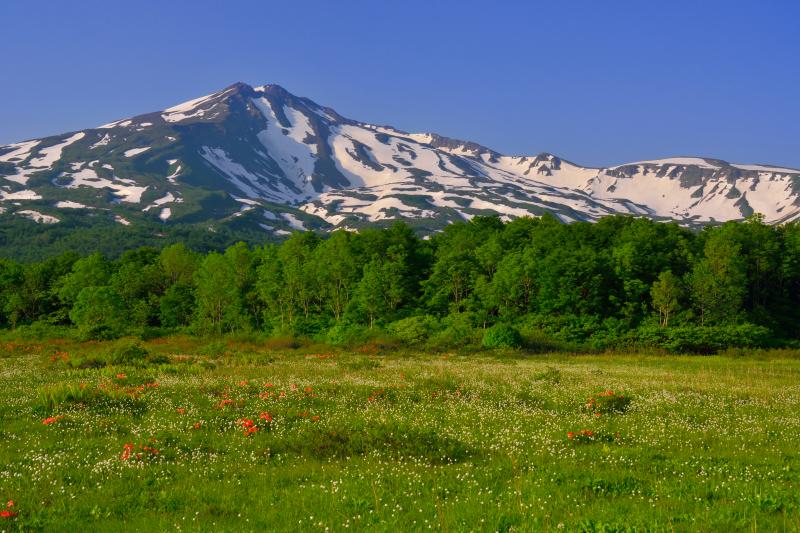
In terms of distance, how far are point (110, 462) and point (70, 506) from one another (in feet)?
8.66

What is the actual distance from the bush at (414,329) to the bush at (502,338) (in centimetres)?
880

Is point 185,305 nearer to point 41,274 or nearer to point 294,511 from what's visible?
point 41,274

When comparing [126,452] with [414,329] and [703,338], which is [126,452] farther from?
[703,338]

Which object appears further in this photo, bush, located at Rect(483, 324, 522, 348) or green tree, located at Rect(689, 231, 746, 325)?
green tree, located at Rect(689, 231, 746, 325)

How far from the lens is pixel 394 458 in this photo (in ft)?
43.2

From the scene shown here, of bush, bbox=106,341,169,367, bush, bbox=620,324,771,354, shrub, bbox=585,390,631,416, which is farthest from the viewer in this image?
bush, bbox=620,324,771,354

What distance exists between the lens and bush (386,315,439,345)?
204 ft

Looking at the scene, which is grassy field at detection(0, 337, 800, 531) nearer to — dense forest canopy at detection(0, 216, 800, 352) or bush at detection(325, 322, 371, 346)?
bush at detection(325, 322, 371, 346)

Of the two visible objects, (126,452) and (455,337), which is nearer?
(126,452)

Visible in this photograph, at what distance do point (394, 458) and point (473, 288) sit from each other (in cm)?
6433

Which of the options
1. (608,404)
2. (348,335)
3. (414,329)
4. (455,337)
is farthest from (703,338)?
(608,404)

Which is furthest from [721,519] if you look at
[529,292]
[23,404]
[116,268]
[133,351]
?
[116,268]

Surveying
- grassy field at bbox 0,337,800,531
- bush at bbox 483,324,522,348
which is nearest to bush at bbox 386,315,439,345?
bush at bbox 483,324,522,348

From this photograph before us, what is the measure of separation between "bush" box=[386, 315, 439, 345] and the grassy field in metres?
36.4
